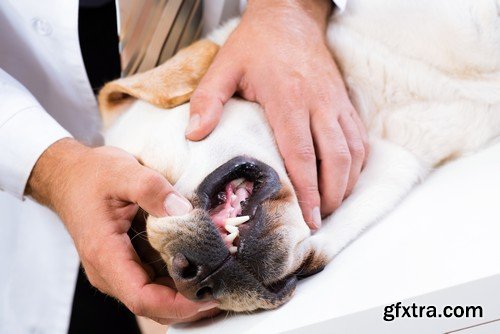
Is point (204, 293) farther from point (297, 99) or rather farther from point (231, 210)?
point (297, 99)

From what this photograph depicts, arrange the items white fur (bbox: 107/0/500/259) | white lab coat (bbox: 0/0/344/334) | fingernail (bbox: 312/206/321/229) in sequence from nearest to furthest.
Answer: fingernail (bbox: 312/206/321/229) < white fur (bbox: 107/0/500/259) < white lab coat (bbox: 0/0/344/334)

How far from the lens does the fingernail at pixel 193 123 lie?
1025 mm

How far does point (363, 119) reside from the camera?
3.96 feet

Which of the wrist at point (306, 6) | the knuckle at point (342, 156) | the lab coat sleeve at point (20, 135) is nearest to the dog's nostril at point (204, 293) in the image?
the knuckle at point (342, 156)

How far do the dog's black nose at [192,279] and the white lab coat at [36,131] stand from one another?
51 centimetres

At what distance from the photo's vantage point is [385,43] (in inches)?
47.9

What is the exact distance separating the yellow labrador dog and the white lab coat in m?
0.14

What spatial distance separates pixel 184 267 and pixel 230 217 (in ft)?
0.38

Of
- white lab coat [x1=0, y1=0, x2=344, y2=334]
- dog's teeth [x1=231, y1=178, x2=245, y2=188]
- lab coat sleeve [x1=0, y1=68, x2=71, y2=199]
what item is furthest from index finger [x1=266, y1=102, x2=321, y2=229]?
lab coat sleeve [x1=0, y1=68, x2=71, y2=199]

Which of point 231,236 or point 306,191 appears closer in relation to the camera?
point 231,236

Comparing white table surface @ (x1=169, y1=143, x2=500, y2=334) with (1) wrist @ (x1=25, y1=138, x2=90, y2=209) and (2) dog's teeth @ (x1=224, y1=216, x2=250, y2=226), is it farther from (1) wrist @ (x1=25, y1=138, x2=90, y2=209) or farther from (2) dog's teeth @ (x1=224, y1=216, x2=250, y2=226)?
(1) wrist @ (x1=25, y1=138, x2=90, y2=209)

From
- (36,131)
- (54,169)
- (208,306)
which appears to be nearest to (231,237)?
(208,306)

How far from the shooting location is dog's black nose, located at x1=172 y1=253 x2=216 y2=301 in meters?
0.82

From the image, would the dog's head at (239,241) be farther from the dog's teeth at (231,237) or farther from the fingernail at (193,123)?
the fingernail at (193,123)
